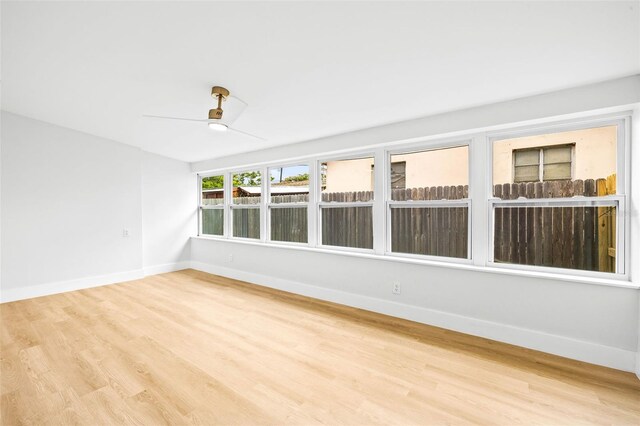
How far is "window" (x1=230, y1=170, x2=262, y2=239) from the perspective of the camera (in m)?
5.07

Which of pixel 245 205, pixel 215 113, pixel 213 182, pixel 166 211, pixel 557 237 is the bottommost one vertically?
pixel 557 237

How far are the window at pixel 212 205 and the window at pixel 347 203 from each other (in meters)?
2.70

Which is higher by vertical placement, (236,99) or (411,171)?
(236,99)

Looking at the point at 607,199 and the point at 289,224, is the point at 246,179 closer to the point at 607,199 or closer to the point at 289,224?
the point at 289,224

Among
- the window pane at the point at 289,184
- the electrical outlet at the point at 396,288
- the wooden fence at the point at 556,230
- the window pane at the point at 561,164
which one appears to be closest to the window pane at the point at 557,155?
the window pane at the point at 561,164

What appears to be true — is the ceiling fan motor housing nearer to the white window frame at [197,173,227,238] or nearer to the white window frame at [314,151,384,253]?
the white window frame at [314,151,384,253]

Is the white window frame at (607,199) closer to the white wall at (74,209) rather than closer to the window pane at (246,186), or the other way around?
the window pane at (246,186)

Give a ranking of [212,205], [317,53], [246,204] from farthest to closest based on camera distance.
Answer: [212,205] < [246,204] < [317,53]

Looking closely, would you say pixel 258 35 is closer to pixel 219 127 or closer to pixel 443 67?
pixel 219 127

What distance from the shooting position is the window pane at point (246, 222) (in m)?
5.05

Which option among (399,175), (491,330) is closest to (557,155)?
(399,175)

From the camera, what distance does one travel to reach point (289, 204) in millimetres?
4477

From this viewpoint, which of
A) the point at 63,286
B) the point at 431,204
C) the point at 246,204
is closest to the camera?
Answer: the point at 431,204

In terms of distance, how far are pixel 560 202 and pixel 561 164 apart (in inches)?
14.2
